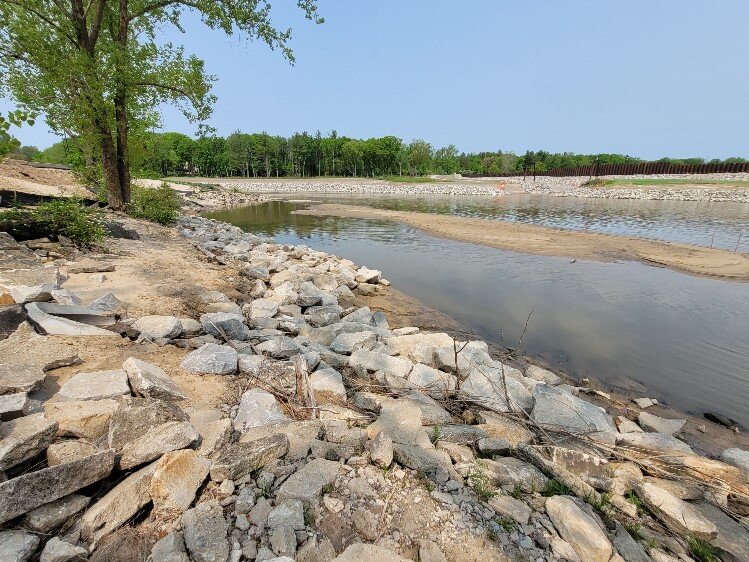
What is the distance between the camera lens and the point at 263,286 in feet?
26.2

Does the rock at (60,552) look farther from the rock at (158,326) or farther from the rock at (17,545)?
the rock at (158,326)

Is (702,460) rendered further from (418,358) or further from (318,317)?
(318,317)

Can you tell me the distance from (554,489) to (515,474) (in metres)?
0.28

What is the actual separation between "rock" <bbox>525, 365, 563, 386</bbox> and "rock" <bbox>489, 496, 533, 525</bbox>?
3.34 meters

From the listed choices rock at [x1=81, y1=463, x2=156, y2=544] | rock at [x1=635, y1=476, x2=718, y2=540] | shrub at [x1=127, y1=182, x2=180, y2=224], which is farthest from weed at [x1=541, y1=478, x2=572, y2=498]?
shrub at [x1=127, y1=182, x2=180, y2=224]

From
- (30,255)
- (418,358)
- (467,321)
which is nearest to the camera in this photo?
(418,358)

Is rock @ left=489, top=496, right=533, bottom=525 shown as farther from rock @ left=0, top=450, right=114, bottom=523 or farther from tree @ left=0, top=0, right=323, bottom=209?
tree @ left=0, top=0, right=323, bottom=209

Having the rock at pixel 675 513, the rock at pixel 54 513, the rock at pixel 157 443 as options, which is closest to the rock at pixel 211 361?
the rock at pixel 157 443

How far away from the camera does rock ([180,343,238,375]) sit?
3639mm

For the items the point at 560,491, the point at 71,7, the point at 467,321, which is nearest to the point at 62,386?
the point at 560,491

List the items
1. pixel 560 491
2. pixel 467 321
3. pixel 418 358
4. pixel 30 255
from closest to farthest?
pixel 560 491 → pixel 418 358 → pixel 30 255 → pixel 467 321

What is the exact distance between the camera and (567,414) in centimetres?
388

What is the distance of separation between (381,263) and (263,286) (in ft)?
19.1

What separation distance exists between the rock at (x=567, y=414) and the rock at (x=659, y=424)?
67cm
